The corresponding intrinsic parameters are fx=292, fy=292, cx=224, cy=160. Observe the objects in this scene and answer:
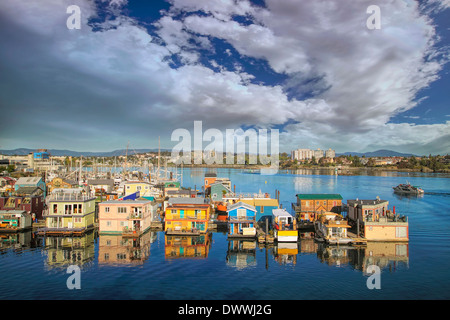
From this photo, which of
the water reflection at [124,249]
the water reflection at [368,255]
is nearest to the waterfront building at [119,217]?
the water reflection at [124,249]

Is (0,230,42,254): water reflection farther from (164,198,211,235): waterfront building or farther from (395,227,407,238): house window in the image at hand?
(395,227,407,238): house window

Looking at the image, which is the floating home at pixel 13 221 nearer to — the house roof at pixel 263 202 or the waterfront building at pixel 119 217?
the waterfront building at pixel 119 217

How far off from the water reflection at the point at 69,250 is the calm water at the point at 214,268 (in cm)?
8

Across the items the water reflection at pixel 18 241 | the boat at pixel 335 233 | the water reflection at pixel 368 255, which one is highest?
the boat at pixel 335 233

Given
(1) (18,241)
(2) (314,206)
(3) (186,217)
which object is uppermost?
(2) (314,206)

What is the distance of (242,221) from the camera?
29.9 m

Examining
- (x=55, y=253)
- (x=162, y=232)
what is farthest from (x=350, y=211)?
(x=55, y=253)

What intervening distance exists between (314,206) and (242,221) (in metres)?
10.8

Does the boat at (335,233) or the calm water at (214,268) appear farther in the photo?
the boat at (335,233)

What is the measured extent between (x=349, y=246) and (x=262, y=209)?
10428mm

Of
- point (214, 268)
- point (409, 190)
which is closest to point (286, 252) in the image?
point (214, 268)

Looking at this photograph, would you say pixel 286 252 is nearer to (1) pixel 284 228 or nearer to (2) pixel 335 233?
(1) pixel 284 228

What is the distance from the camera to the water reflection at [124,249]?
76.0 feet

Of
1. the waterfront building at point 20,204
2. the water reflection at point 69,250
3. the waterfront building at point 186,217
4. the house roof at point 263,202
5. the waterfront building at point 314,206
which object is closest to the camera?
the water reflection at point 69,250
